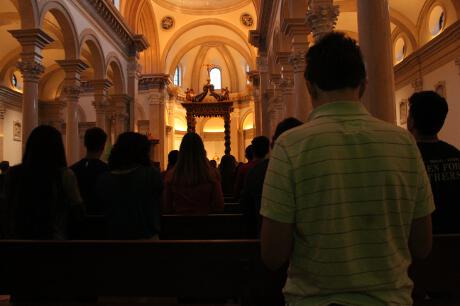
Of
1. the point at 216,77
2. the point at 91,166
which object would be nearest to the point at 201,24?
the point at 216,77

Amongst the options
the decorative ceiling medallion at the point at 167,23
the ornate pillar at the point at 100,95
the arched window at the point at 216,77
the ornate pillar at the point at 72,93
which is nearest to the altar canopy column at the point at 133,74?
the ornate pillar at the point at 100,95

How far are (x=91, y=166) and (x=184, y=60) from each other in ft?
100

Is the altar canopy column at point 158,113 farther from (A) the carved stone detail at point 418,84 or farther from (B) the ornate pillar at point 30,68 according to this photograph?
(A) the carved stone detail at point 418,84

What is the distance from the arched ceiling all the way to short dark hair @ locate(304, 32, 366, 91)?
27.8 m

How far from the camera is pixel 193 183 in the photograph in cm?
422

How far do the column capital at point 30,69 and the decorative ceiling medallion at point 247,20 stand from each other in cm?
1878

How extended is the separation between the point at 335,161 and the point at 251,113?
31.8m

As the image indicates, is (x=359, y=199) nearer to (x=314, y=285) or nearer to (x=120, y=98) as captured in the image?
(x=314, y=285)

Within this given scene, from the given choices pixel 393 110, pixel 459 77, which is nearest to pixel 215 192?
pixel 393 110

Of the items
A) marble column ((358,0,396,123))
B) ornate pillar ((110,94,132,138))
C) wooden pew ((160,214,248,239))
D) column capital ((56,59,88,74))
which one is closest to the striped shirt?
wooden pew ((160,214,248,239))

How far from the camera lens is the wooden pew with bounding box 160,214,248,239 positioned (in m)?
4.05

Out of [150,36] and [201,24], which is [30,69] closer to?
[150,36]

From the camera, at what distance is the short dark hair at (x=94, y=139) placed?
4219 mm

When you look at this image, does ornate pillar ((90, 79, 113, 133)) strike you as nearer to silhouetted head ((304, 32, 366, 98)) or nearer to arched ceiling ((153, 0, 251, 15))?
arched ceiling ((153, 0, 251, 15))
